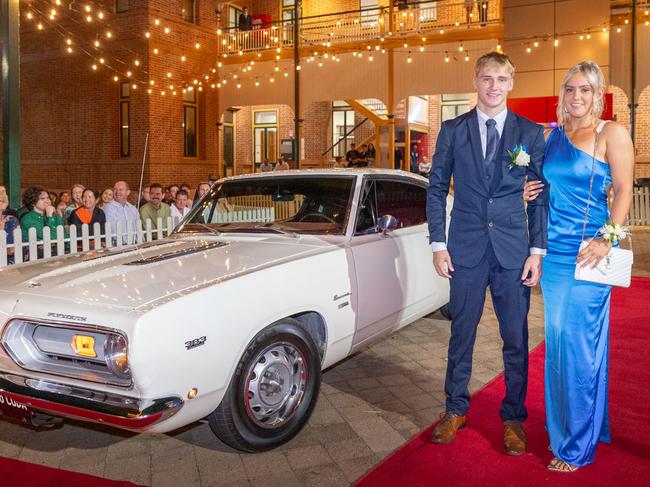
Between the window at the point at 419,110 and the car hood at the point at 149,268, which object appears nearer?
the car hood at the point at 149,268

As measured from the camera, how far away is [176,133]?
2325 cm

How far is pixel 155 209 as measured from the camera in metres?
10.1

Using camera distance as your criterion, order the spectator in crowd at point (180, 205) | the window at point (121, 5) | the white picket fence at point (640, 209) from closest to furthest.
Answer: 1. the spectator in crowd at point (180, 205)
2. the white picket fence at point (640, 209)
3. the window at point (121, 5)

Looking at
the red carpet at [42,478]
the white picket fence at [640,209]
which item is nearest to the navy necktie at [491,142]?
the red carpet at [42,478]

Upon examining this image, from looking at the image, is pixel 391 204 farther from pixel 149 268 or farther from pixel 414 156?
pixel 414 156

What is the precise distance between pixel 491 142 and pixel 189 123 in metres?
21.8

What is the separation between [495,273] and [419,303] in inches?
75.2

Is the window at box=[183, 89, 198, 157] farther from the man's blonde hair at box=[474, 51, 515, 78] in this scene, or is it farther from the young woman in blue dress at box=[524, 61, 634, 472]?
the young woman in blue dress at box=[524, 61, 634, 472]

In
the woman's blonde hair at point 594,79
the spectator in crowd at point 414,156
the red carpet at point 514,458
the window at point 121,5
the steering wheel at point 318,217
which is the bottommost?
the red carpet at point 514,458

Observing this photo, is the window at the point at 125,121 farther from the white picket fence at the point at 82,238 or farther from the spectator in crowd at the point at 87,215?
the white picket fence at the point at 82,238

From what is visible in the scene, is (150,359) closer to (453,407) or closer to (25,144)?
(453,407)

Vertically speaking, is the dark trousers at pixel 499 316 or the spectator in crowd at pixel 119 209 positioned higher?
the spectator in crowd at pixel 119 209

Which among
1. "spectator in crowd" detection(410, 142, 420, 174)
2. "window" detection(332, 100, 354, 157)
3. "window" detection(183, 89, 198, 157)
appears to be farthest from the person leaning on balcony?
"window" detection(332, 100, 354, 157)

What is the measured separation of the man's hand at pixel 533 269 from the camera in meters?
3.66
